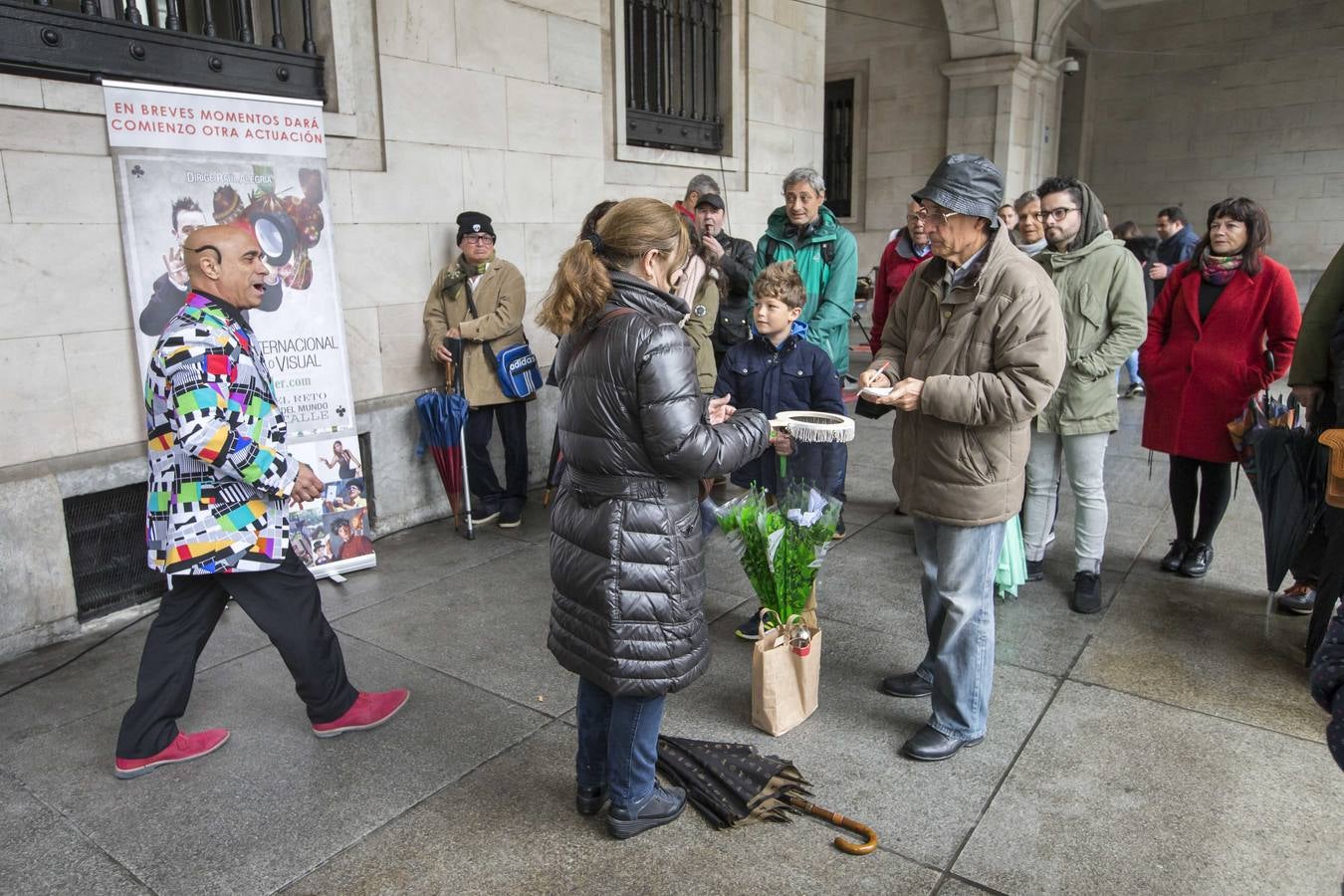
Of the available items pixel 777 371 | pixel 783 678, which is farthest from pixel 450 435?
pixel 783 678

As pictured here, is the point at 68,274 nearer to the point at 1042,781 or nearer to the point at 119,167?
the point at 119,167

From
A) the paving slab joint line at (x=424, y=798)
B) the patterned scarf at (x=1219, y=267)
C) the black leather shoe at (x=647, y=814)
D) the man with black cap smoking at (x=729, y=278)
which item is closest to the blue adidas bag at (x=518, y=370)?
the man with black cap smoking at (x=729, y=278)

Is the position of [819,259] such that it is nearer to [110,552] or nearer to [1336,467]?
[1336,467]

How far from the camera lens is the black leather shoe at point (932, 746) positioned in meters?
3.11

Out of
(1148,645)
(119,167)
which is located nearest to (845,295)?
(1148,645)

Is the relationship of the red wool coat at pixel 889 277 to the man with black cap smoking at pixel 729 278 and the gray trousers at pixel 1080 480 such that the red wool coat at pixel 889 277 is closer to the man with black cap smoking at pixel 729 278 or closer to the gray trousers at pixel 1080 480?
the man with black cap smoking at pixel 729 278

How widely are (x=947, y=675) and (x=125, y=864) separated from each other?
8.61ft

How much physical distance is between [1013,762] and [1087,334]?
7.01ft

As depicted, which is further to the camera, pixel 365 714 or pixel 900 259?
pixel 900 259

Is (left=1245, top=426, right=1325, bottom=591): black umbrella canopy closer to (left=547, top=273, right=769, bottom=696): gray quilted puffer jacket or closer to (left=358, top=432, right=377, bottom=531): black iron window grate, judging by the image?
(left=547, top=273, right=769, bottom=696): gray quilted puffer jacket

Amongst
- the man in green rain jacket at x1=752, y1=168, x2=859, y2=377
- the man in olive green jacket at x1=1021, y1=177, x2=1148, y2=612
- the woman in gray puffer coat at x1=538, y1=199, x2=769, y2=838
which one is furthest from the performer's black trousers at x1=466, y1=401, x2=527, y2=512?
the woman in gray puffer coat at x1=538, y1=199, x2=769, y2=838

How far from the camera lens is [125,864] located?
8.78ft

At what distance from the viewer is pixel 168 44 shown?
449 cm

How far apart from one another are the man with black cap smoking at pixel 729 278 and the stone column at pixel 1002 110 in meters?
8.58
